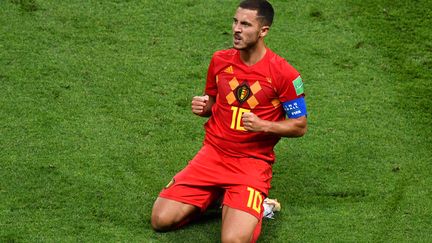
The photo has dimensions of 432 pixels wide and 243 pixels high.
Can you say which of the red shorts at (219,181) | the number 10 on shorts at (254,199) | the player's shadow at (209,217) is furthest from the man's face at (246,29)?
the player's shadow at (209,217)

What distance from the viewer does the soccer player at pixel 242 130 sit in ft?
24.0

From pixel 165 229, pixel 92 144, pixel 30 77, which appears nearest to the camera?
pixel 165 229

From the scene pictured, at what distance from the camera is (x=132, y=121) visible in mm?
8688

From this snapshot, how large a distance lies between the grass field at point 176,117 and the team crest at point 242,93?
0.86 m

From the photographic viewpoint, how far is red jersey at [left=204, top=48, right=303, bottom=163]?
736 centimetres

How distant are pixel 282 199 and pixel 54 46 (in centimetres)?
287

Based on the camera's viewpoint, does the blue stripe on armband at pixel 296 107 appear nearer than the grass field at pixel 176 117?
Yes

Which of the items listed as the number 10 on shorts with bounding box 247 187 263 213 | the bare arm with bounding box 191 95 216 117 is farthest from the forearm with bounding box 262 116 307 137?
the bare arm with bounding box 191 95 216 117

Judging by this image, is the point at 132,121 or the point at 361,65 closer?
the point at 132,121

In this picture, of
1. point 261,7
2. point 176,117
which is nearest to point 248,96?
point 261,7

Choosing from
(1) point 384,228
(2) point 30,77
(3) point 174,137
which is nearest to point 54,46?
(2) point 30,77

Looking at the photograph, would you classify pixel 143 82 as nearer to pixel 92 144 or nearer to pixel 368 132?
pixel 92 144

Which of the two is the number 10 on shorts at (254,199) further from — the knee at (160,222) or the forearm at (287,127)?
the knee at (160,222)

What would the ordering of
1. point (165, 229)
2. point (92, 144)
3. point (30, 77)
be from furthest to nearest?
point (30, 77) → point (92, 144) → point (165, 229)
